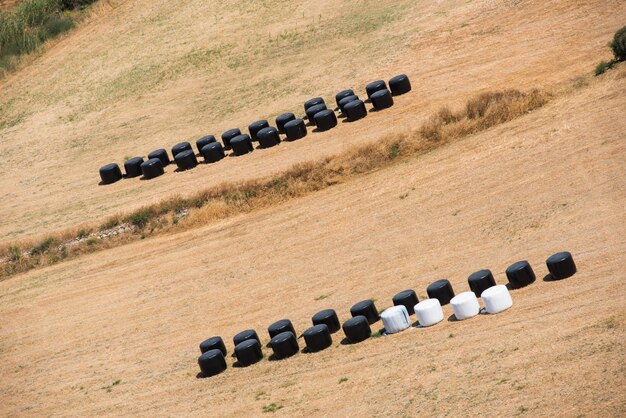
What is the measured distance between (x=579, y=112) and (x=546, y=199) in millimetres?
5952

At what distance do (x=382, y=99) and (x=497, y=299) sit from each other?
63.2 feet

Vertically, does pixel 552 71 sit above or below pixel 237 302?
above

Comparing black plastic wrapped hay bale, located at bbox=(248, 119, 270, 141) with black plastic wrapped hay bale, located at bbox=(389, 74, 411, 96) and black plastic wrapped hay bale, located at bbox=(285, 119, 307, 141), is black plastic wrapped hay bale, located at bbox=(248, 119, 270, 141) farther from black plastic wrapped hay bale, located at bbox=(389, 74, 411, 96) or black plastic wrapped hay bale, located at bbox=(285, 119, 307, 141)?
black plastic wrapped hay bale, located at bbox=(389, 74, 411, 96)

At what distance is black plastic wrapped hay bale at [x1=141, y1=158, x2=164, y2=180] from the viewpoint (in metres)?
43.0

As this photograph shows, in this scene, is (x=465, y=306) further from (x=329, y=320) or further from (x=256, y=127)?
(x=256, y=127)

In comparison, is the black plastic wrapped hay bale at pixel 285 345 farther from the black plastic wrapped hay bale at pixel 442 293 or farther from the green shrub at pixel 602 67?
the green shrub at pixel 602 67

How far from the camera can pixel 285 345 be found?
2569cm

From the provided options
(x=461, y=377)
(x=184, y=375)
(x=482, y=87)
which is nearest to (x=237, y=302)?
(x=184, y=375)

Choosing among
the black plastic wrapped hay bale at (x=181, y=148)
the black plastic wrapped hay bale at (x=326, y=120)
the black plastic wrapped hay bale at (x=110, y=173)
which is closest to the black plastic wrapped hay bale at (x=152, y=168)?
the black plastic wrapped hay bale at (x=181, y=148)

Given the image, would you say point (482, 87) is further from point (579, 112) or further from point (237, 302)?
point (237, 302)

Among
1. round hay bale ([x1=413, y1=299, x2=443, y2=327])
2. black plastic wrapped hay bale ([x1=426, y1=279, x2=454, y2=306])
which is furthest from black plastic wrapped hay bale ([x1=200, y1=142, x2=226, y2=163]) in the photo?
round hay bale ([x1=413, y1=299, x2=443, y2=327])

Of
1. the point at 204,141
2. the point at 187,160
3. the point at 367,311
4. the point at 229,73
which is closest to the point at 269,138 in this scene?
the point at 204,141

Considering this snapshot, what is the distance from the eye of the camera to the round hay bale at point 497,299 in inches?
912

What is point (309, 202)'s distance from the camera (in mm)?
36219
